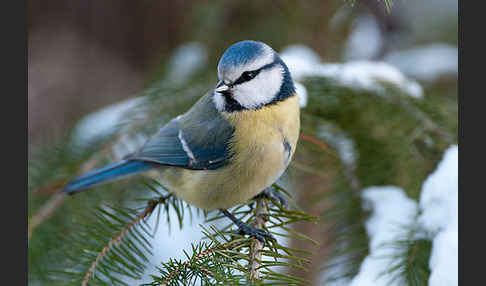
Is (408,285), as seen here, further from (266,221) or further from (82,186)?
(82,186)

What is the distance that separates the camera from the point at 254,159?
137 cm

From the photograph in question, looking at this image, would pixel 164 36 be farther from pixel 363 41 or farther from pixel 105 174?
pixel 105 174

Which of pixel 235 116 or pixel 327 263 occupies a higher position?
pixel 235 116

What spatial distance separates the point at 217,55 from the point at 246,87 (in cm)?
88

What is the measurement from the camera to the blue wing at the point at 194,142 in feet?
4.72

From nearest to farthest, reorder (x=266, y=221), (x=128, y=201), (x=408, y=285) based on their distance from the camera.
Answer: (x=408, y=285)
(x=266, y=221)
(x=128, y=201)

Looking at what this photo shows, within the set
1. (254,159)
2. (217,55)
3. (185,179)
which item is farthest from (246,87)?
(217,55)

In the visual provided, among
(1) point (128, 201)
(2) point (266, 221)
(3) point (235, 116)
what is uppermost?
(3) point (235, 116)

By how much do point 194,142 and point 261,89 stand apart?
30cm

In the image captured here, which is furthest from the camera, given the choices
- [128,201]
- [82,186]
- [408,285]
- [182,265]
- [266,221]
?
[128,201]

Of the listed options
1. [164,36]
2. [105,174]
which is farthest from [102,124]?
[164,36]

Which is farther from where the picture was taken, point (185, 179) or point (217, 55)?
point (217, 55)

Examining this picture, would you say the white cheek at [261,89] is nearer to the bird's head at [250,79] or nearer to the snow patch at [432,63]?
the bird's head at [250,79]

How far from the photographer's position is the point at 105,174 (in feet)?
4.87
